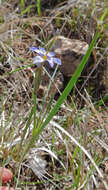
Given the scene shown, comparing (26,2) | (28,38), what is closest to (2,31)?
(28,38)

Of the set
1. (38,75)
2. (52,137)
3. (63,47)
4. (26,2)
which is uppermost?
(26,2)

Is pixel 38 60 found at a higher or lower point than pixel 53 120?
higher

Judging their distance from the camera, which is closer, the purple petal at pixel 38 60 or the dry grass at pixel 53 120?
the purple petal at pixel 38 60

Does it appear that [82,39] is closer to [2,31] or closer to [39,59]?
[2,31]

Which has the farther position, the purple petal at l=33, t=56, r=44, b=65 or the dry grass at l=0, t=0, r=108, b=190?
the dry grass at l=0, t=0, r=108, b=190

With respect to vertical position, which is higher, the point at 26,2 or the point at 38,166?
the point at 26,2

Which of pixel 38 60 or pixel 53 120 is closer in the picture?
pixel 38 60

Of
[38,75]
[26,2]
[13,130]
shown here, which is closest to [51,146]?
[13,130]

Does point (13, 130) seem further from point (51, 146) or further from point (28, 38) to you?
point (28, 38)

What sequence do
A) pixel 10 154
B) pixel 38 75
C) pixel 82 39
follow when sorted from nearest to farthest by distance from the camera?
pixel 38 75 → pixel 10 154 → pixel 82 39

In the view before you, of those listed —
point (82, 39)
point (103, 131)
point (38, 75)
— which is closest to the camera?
point (38, 75)

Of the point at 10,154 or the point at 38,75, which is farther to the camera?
the point at 10,154
